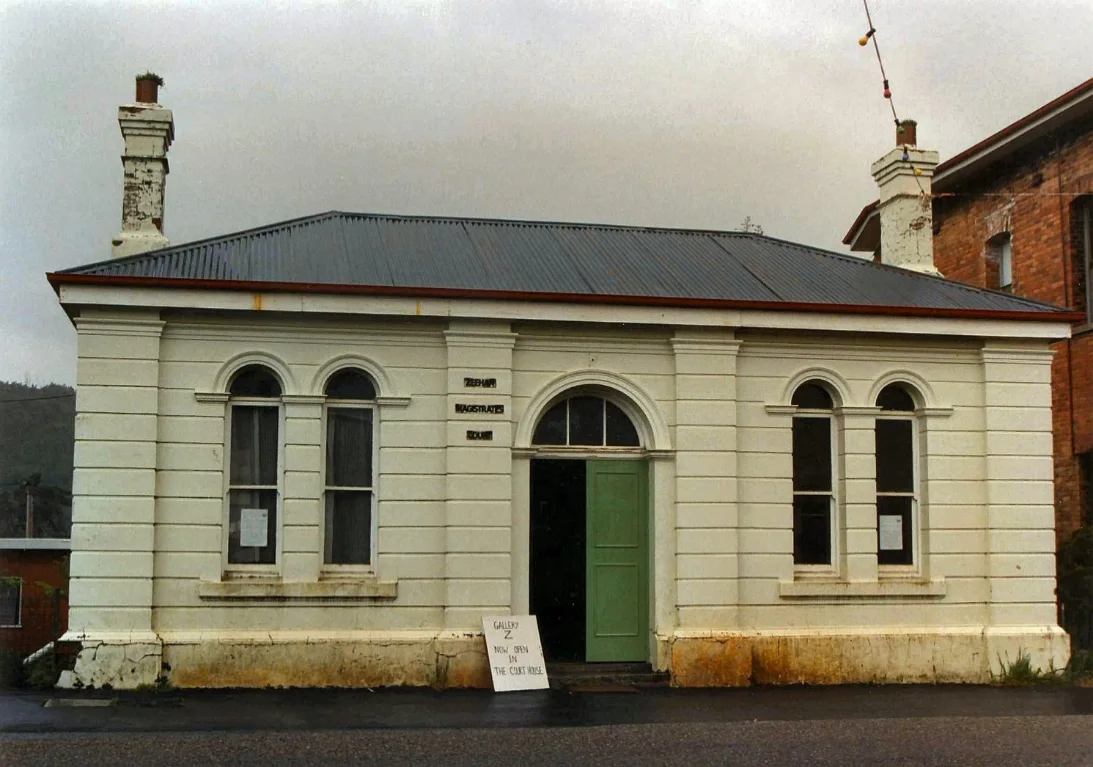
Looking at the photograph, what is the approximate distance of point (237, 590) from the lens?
12.0m

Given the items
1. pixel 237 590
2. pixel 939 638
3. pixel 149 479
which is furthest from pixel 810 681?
pixel 149 479

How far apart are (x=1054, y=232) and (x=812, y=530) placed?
23.0 ft

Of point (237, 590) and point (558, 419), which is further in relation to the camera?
point (558, 419)

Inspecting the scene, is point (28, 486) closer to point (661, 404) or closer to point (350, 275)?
point (350, 275)

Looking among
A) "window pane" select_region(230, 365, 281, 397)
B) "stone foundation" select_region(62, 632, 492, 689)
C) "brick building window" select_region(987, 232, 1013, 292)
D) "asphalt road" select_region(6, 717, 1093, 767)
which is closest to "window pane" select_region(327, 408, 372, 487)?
"window pane" select_region(230, 365, 281, 397)

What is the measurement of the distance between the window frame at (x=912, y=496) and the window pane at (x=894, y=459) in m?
0.02

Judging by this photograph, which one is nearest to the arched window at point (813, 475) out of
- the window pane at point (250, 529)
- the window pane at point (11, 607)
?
the window pane at point (250, 529)

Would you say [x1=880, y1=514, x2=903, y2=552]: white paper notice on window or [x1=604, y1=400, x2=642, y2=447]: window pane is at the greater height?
[x1=604, y1=400, x2=642, y2=447]: window pane

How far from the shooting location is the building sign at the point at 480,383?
1260 centimetres

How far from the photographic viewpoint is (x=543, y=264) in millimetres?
13969

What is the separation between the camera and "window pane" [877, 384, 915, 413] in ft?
44.8

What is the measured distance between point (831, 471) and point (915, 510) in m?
1.01

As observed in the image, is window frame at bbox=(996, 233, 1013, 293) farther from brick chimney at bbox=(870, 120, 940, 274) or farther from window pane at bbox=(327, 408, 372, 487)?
window pane at bbox=(327, 408, 372, 487)

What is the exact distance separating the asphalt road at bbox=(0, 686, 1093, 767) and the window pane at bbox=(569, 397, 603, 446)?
8.71ft
